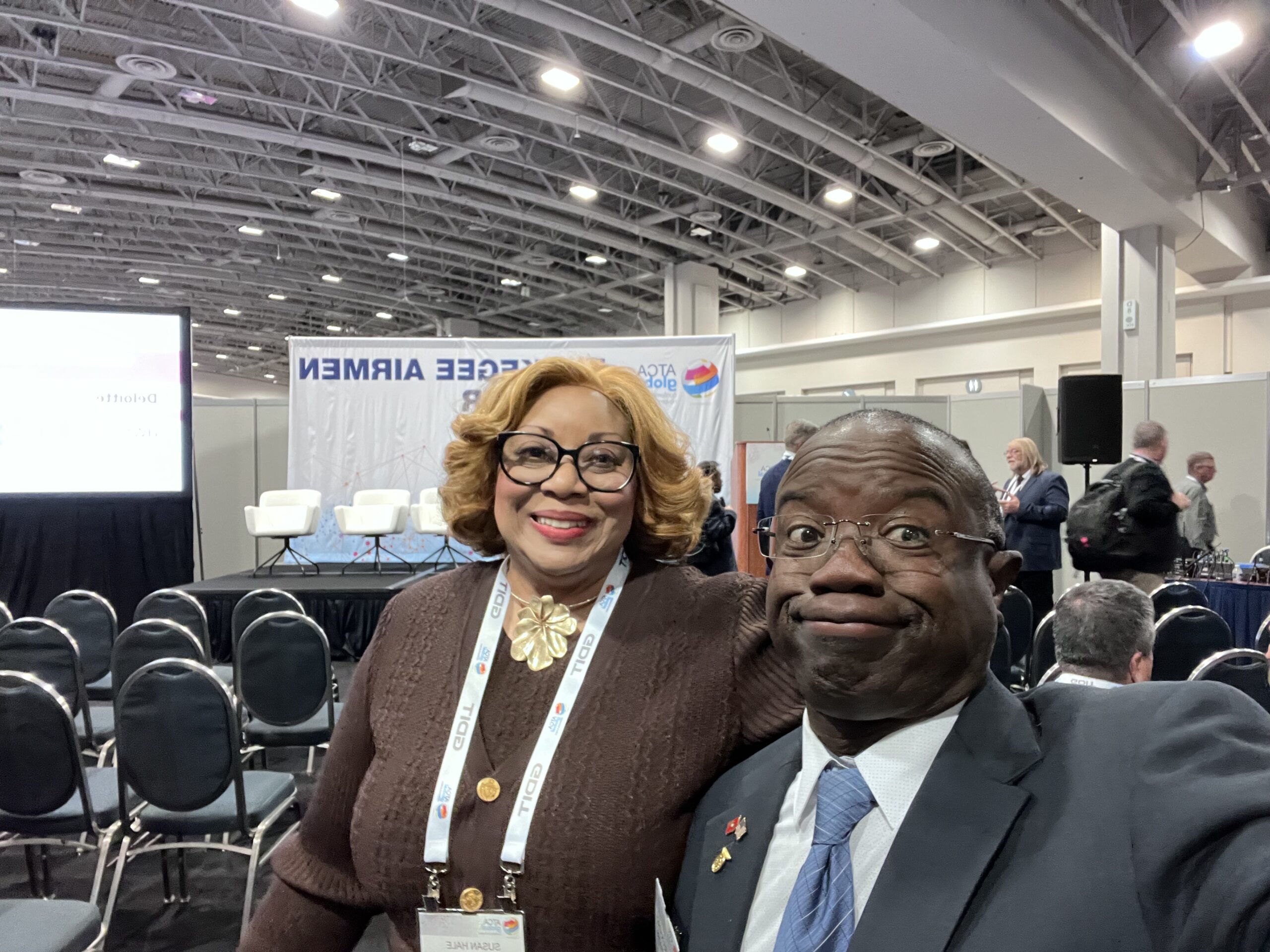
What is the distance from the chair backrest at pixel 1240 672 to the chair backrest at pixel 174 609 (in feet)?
13.9

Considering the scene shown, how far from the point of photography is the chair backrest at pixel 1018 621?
4109mm

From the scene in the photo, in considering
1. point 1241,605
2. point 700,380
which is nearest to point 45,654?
point 700,380

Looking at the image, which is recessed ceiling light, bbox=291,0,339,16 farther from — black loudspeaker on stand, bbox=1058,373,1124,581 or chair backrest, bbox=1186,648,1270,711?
chair backrest, bbox=1186,648,1270,711

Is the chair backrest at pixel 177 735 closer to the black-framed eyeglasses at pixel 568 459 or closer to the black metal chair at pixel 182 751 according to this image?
the black metal chair at pixel 182 751

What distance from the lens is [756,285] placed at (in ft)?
Answer: 52.0

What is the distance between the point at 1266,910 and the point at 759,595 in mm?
684

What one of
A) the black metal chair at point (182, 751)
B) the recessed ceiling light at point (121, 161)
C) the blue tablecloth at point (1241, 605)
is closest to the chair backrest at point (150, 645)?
the black metal chair at point (182, 751)

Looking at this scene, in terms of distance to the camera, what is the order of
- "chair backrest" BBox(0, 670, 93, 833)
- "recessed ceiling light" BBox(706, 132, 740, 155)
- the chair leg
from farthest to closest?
"recessed ceiling light" BBox(706, 132, 740, 155)
the chair leg
"chair backrest" BBox(0, 670, 93, 833)

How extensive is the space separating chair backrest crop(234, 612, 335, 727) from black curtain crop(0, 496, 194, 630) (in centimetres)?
459

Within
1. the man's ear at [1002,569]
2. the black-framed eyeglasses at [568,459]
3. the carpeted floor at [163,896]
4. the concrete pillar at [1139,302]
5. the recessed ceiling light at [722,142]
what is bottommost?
the carpeted floor at [163,896]

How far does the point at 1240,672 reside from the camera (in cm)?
242

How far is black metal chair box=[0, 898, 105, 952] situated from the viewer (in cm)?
175

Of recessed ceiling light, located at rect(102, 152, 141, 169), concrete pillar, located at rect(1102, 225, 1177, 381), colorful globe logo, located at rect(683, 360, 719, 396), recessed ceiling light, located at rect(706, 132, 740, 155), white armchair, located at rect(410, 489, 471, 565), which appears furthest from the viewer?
recessed ceiling light, located at rect(102, 152, 141, 169)

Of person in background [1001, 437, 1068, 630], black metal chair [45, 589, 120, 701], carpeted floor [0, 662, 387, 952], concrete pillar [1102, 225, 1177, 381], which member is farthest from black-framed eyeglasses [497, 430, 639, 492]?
concrete pillar [1102, 225, 1177, 381]
